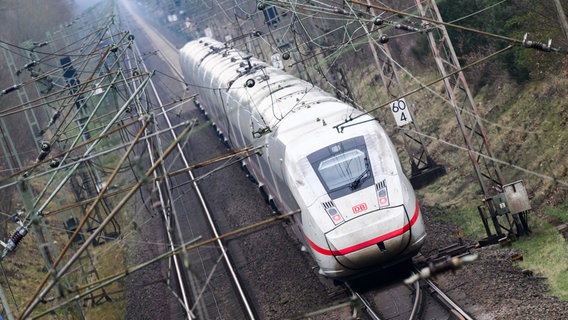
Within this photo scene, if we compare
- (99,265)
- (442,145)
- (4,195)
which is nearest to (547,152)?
(442,145)

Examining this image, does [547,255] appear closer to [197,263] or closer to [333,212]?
[333,212]

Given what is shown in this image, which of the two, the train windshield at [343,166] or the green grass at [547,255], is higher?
the train windshield at [343,166]

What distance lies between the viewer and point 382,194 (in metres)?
16.0

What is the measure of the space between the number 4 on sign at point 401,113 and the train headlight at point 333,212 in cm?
751

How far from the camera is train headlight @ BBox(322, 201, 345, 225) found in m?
15.8

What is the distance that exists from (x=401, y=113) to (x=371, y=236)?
322 inches

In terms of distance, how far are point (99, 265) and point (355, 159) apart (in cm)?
1566

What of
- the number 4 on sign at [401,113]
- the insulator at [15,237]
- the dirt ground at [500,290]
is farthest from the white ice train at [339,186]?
the insulator at [15,237]

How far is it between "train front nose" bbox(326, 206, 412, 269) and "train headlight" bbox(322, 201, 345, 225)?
5.5 inches

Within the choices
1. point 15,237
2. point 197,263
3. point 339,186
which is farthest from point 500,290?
point 197,263

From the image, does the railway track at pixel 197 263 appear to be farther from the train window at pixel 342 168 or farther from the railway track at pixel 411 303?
the railway track at pixel 411 303

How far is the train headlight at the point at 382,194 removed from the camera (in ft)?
51.9

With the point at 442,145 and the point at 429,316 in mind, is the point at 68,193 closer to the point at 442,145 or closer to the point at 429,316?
the point at 442,145

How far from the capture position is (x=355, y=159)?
16734 mm
